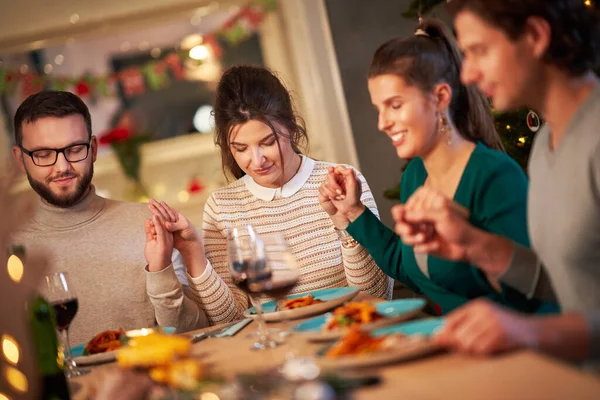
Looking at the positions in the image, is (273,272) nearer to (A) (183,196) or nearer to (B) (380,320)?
(B) (380,320)

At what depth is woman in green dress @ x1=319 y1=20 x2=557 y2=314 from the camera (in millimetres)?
1635

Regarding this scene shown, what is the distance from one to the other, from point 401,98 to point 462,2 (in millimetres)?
437

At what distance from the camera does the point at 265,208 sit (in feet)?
8.40

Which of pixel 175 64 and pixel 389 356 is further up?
pixel 175 64

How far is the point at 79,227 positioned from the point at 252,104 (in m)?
0.77

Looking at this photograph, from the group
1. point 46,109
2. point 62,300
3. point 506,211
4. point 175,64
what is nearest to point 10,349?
point 62,300

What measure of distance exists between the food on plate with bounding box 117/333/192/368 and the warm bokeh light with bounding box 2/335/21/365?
202 mm

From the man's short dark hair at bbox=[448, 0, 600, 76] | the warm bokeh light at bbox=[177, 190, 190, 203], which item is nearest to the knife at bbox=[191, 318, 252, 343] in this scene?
the man's short dark hair at bbox=[448, 0, 600, 76]

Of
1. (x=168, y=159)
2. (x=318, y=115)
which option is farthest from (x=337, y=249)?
(x=168, y=159)

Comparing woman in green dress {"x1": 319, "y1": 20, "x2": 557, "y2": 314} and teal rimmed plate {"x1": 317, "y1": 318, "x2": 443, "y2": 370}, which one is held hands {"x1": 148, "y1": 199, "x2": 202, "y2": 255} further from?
teal rimmed plate {"x1": 317, "y1": 318, "x2": 443, "y2": 370}

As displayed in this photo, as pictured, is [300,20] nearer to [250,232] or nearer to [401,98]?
[401,98]

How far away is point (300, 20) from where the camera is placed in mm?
4949

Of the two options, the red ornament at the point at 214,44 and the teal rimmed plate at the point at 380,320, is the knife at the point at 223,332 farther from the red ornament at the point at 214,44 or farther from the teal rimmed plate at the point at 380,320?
the red ornament at the point at 214,44

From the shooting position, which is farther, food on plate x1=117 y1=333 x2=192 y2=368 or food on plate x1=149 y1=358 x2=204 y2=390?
food on plate x1=117 y1=333 x2=192 y2=368
